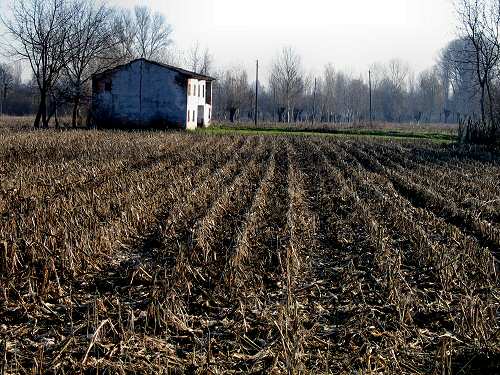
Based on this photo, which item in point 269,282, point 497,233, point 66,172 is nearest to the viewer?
point 269,282

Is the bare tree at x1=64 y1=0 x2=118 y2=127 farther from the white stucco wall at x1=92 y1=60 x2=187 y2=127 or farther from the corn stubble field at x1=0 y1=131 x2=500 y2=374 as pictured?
the corn stubble field at x1=0 y1=131 x2=500 y2=374

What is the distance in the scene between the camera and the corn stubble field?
4895mm

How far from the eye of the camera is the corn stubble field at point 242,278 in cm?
489

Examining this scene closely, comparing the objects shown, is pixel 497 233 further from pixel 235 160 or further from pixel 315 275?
pixel 235 160

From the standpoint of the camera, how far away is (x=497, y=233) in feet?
31.4

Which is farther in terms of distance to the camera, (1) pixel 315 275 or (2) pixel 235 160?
(2) pixel 235 160

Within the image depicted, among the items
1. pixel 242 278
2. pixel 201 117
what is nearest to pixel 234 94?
pixel 201 117

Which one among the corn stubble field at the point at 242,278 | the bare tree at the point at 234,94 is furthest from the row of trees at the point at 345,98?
the corn stubble field at the point at 242,278

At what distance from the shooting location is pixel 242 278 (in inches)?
271

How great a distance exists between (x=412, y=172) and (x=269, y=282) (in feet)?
42.7

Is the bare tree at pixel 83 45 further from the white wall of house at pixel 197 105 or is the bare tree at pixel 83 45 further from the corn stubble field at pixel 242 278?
the corn stubble field at pixel 242 278

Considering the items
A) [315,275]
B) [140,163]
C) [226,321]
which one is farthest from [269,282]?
[140,163]

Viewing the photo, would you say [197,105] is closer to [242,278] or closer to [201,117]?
[201,117]

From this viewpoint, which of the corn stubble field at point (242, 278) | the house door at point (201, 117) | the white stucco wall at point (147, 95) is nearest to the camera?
the corn stubble field at point (242, 278)
